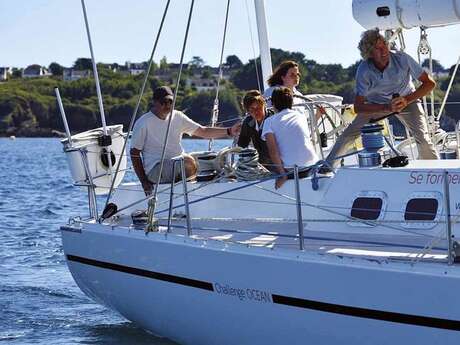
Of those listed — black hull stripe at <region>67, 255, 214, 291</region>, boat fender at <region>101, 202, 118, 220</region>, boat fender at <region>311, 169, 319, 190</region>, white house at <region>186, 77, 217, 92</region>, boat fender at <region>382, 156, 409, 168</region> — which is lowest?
white house at <region>186, 77, 217, 92</region>

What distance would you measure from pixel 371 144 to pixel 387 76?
0.58 m

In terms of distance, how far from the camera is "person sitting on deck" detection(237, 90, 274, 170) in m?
9.58

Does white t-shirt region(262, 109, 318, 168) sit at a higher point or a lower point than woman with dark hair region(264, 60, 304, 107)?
lower

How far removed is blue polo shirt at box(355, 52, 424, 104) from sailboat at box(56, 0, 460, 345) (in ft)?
1.46

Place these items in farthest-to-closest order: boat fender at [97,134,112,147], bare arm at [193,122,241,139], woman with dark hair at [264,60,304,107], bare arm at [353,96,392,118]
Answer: boat fender at [97,134,112,147]
bare arm at [193,122,241,139]
woman with dark hair at [264,60,304,107]
bare arm at [353,96,392,118]

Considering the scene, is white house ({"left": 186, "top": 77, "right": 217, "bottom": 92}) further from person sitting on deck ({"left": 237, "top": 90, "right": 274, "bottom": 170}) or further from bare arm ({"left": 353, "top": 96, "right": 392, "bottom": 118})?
bare arm ({"left": 353, "top": 96, "right": 392, "bottom": 118})

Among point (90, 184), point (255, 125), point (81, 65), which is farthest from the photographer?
point (81, 65)

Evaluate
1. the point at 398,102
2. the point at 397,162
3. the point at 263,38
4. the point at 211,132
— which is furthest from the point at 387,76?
the point at 263,38

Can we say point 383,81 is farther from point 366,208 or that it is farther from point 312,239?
point 312,239

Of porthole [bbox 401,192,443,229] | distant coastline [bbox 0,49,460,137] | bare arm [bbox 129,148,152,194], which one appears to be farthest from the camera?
distant coastline [bbox 0,49,460,137]

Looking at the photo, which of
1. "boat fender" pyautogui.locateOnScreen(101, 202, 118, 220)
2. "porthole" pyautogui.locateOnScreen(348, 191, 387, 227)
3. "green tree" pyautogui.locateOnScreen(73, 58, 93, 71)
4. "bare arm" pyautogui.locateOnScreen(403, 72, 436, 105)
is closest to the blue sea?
"boat fender" pyautogui.locateOnScreen(101, 202, 118, 220)

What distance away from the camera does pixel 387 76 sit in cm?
885

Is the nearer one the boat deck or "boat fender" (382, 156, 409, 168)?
the boat deck

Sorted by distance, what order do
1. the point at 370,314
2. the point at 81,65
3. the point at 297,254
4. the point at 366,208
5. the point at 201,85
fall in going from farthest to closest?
1. the point at 81,65
2. the point at 201,85
3. the point at 366,208
4. the point at 297,254
5. the point at 370,314
